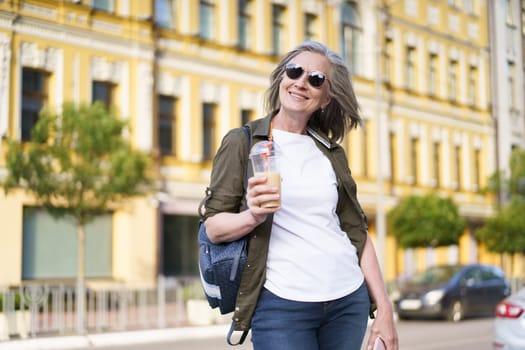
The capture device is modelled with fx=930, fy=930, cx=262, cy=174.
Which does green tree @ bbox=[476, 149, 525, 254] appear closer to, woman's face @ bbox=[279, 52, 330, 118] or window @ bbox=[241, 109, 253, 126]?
woman's face @ bbox=[279, 52, 330, 118]

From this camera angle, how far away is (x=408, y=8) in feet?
99.6

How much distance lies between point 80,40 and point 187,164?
4.60 m

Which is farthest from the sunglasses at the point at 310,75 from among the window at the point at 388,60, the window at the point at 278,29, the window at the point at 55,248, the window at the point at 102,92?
the window at the point at 388,60

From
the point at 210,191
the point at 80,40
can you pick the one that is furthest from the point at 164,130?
the point at 210,191

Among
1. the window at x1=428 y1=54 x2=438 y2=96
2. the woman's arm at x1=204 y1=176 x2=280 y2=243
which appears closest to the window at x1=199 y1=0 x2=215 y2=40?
the window at x1=428 y1=54 x2=438 y2=96

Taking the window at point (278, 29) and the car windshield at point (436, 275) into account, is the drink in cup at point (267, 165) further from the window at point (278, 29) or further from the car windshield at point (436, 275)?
the window at point (278, 29)

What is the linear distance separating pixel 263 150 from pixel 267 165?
7 centimetres

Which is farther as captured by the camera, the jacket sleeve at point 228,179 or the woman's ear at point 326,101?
the woman's ear at point 326,101

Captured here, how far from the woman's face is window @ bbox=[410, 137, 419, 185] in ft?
101

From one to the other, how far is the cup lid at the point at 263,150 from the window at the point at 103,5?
20785 mm

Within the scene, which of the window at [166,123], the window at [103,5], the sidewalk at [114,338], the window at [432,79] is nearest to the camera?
the sidewalk at [114,338]

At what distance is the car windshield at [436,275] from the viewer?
19.6 m

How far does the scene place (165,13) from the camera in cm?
2450

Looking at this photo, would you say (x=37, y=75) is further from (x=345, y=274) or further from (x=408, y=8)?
(x=345, y=274)
